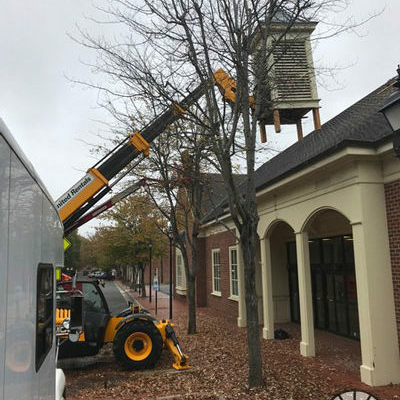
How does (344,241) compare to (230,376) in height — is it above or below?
above

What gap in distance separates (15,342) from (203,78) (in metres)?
5.96

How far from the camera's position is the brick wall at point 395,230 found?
23.6 ft

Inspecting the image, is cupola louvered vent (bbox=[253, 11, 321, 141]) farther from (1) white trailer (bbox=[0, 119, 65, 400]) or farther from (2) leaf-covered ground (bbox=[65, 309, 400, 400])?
(1) white trailer (bbox=[0, 119, 65, 400])

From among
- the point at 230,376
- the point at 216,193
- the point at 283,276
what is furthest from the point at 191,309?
the point at 216,193

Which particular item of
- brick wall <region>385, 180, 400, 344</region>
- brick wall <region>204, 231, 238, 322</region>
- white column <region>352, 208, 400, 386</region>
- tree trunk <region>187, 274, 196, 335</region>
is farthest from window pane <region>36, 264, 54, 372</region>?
brick wall <region>204, 231, 238, 322</region>

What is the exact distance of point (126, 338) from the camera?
28.2 feet

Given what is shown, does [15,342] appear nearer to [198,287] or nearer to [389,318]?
[389,318]

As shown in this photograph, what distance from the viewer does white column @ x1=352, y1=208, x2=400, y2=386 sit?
23.1 feet

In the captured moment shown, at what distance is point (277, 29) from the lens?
7988mm

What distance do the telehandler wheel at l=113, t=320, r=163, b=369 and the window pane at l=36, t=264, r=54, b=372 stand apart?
5.30 m

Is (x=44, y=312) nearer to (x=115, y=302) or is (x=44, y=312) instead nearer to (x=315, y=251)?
(x=315, y=251)

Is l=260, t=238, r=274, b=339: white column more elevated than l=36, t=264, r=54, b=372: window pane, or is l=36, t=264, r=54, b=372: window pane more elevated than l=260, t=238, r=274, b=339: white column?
l=36, t=264, r=54, b=372: window pane

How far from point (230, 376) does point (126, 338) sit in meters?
2.33

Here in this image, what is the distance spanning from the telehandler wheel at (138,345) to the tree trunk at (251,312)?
2378 millimetres
